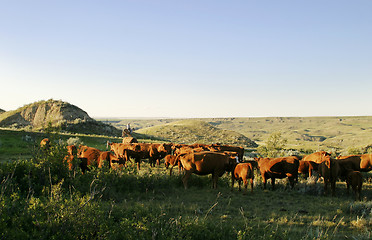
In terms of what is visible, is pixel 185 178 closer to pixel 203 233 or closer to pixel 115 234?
pixel 203 233

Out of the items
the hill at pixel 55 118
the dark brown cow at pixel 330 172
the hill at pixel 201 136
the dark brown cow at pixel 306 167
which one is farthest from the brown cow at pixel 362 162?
the hill at pixel 55 118

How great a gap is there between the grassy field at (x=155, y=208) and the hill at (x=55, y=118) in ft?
127

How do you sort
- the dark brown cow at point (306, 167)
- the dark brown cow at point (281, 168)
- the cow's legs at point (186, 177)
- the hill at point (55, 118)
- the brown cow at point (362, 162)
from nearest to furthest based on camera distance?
the cow's legs at point (186, 177) < the dark brown cow at point (281, 168) < the dark brown cow at point (306, 167) < the brown cow at point (362, 162) < the hill at point (55, 118)

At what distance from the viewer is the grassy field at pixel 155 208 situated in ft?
14.5

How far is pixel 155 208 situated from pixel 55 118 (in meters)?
52.7

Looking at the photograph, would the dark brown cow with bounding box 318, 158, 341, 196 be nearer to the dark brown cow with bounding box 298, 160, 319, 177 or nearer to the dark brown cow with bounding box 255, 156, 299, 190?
the dark brown cow with bounding box 255, 156, 299, 190

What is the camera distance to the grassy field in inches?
174

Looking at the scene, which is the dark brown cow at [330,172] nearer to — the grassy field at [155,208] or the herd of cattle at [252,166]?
the herd of cattle at [252,166]

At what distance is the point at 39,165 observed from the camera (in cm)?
785

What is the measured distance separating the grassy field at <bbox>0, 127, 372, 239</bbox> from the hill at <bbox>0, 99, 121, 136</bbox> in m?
38.8

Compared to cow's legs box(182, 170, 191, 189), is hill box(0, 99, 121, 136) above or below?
above

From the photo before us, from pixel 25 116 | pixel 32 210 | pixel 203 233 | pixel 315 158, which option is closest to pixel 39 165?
pixel 32 210

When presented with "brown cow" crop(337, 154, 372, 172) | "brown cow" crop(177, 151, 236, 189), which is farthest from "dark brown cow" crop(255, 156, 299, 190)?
"brown cow" crop(337, 154, 372, 172)

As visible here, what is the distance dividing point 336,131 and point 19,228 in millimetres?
171296
